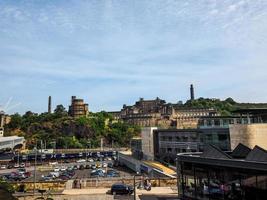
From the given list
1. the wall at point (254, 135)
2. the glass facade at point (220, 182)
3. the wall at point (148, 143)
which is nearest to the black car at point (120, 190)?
the glass facade at point (220, 182)

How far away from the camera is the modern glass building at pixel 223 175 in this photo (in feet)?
73.7

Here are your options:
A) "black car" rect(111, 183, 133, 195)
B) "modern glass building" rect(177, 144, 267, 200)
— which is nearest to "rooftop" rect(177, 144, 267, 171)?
"modern glass building" rect(177, 144, 267, 200)

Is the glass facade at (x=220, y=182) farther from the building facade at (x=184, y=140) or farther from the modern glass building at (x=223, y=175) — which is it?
the building facade at (x=184, y=140)

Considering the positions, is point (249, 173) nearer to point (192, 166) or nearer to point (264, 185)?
point (264, 185)

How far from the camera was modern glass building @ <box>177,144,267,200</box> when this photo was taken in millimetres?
22469

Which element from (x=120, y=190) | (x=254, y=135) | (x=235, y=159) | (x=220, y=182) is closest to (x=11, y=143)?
(x=120, y=190)

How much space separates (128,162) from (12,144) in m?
89.3

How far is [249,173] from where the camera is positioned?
22.9 metres

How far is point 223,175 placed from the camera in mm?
25656

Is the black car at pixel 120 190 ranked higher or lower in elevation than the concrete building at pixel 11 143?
lower

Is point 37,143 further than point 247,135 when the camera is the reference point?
Yes

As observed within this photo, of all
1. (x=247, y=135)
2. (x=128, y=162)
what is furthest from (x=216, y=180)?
(x=128, y=162)

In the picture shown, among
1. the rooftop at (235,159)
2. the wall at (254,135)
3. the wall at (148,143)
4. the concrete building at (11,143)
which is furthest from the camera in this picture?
the concrete building at (11,143)

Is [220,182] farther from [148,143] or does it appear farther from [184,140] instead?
[148,143]
